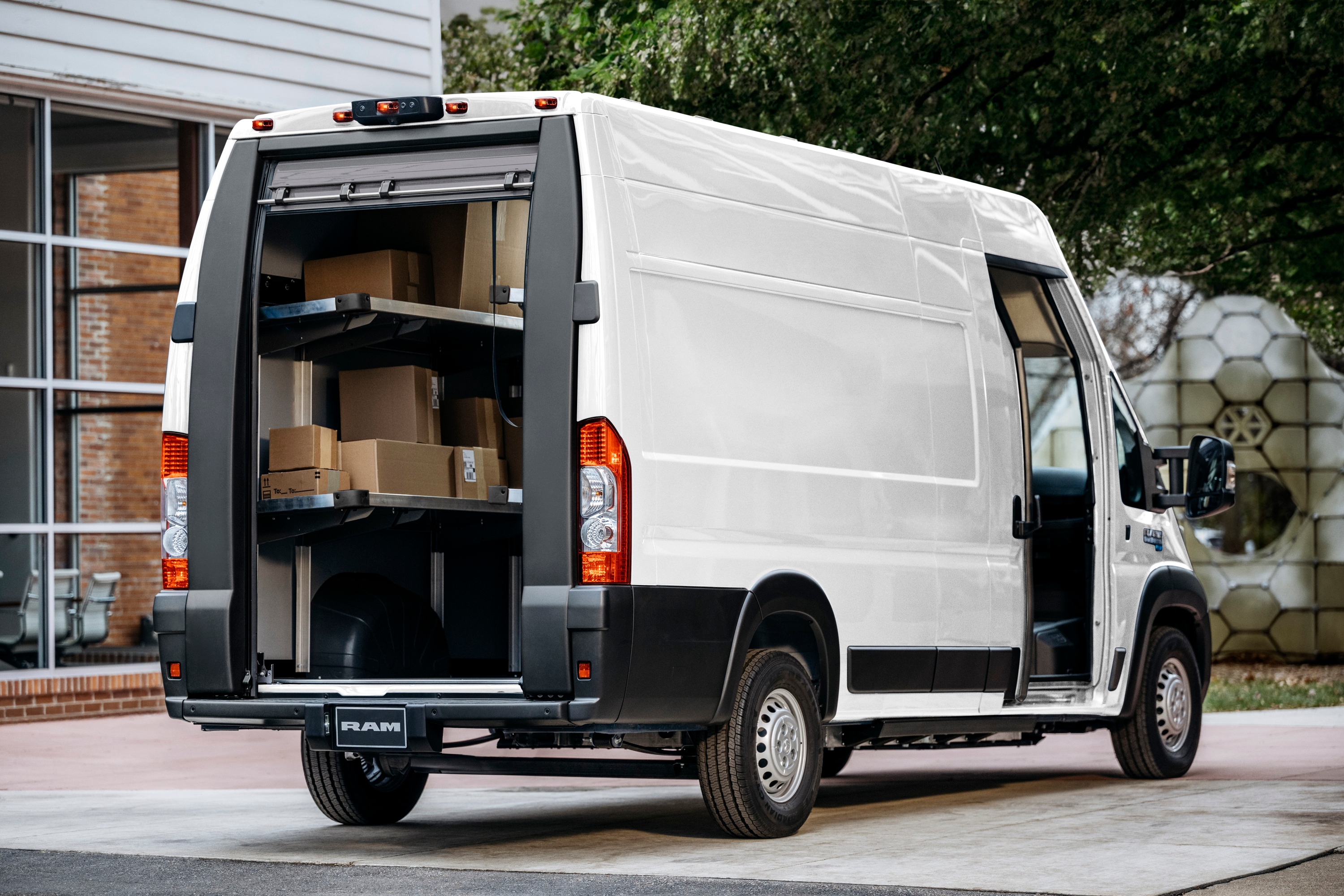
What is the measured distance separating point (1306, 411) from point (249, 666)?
50.5 ft

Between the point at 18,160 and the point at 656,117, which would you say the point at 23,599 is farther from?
the point at 656,117

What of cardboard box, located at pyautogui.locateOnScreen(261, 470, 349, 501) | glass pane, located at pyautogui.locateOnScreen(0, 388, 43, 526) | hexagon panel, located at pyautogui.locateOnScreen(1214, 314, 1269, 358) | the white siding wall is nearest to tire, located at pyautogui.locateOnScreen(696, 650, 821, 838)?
cardboard box, located at pyautogui.locateOnScreen(261, 470, 349, 501)

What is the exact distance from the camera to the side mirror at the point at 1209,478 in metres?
9.72

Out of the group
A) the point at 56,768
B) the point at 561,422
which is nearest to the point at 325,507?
the point at 561,422

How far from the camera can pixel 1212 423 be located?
20531mm

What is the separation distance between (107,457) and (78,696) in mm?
2260

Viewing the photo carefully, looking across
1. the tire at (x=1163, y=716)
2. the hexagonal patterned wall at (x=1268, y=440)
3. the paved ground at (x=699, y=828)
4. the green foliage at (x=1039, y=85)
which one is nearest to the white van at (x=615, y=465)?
the paved ground at (x=699, y=828)

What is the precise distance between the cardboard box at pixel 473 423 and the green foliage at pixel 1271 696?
28.8ft

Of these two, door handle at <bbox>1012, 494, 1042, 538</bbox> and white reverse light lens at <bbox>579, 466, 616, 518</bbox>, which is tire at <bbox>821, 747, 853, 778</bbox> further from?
white reverse light lens at <bbox>579, 466, 616, 518</bbox>

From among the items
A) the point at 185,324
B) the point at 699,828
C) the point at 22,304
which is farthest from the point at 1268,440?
the point at 185,324

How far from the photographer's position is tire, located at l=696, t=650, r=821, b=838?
7250 millimetres

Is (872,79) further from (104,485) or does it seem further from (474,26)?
(474,26)

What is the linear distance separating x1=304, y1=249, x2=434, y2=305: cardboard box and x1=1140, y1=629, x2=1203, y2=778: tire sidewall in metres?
4.26

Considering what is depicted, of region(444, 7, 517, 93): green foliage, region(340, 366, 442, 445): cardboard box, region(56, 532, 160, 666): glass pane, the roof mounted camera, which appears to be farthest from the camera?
region(444, 7, 517, 93): green foliage
